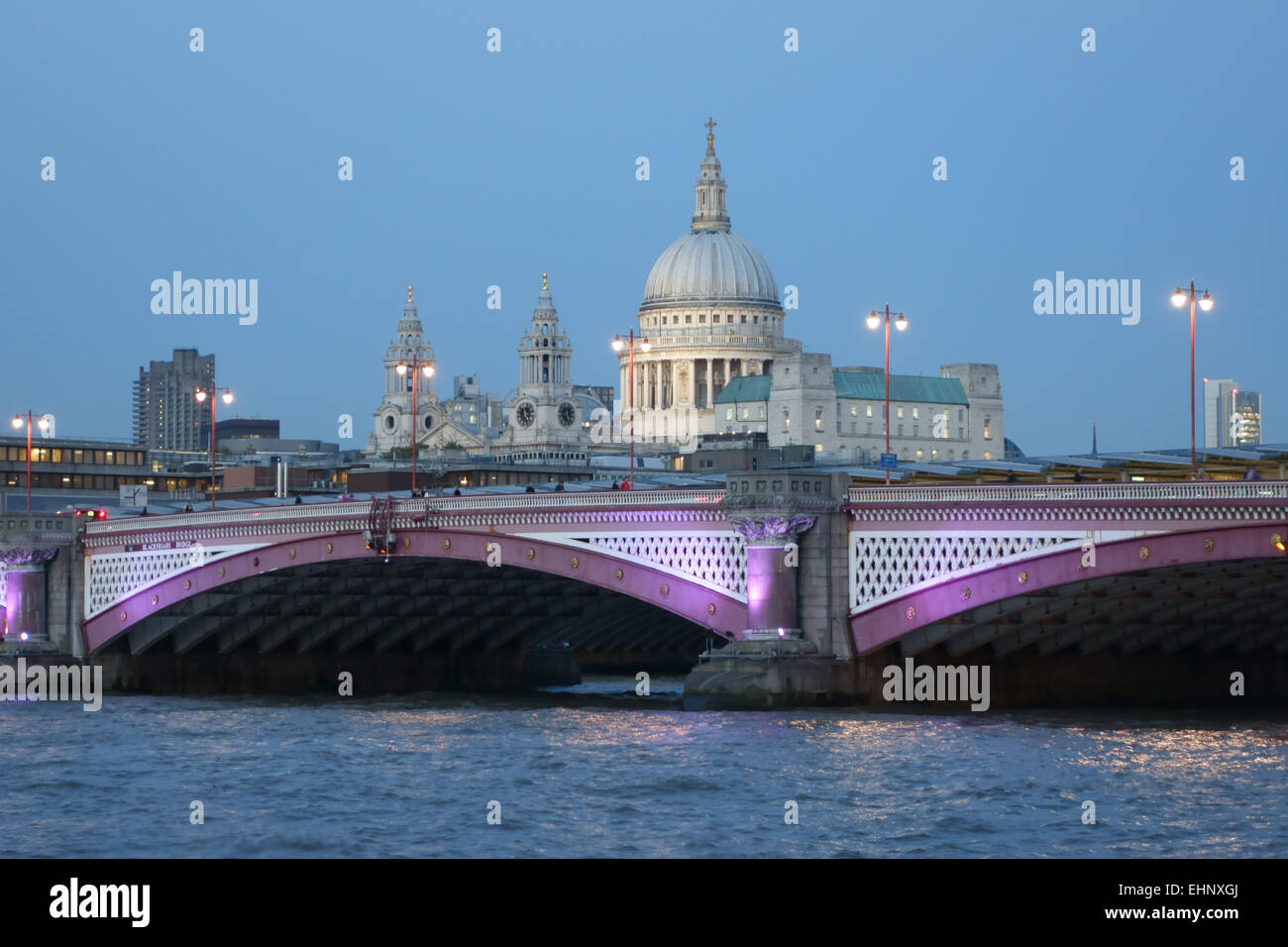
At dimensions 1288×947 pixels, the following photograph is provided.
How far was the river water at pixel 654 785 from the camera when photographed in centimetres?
4428

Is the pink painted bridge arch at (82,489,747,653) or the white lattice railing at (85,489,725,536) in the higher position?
A: the white lattice railing at (85,489,725,536)

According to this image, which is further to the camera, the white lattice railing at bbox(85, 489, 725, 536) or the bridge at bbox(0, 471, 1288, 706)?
the white lattice railing at bbox(85, 489, 725, 536)

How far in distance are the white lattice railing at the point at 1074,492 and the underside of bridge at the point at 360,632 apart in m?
18.6

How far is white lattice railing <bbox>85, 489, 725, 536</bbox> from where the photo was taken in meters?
70.1

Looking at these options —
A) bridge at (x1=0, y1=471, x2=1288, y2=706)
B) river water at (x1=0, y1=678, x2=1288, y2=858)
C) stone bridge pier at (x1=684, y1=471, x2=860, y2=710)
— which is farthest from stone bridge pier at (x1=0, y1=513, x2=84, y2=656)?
stone bridge pier at (x1=684, y1=471, x2=860, y2=710)

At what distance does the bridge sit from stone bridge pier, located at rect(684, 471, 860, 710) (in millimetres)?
60

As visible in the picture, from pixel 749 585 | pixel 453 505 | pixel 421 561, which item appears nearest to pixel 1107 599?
pixel 749 585

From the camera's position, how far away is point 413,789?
52.5 m

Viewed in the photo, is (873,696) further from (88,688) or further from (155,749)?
(88,688)

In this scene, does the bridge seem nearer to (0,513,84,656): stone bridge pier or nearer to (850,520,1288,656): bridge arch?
(850,520,1288,656): bridge arch

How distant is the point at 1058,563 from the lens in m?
60.6
